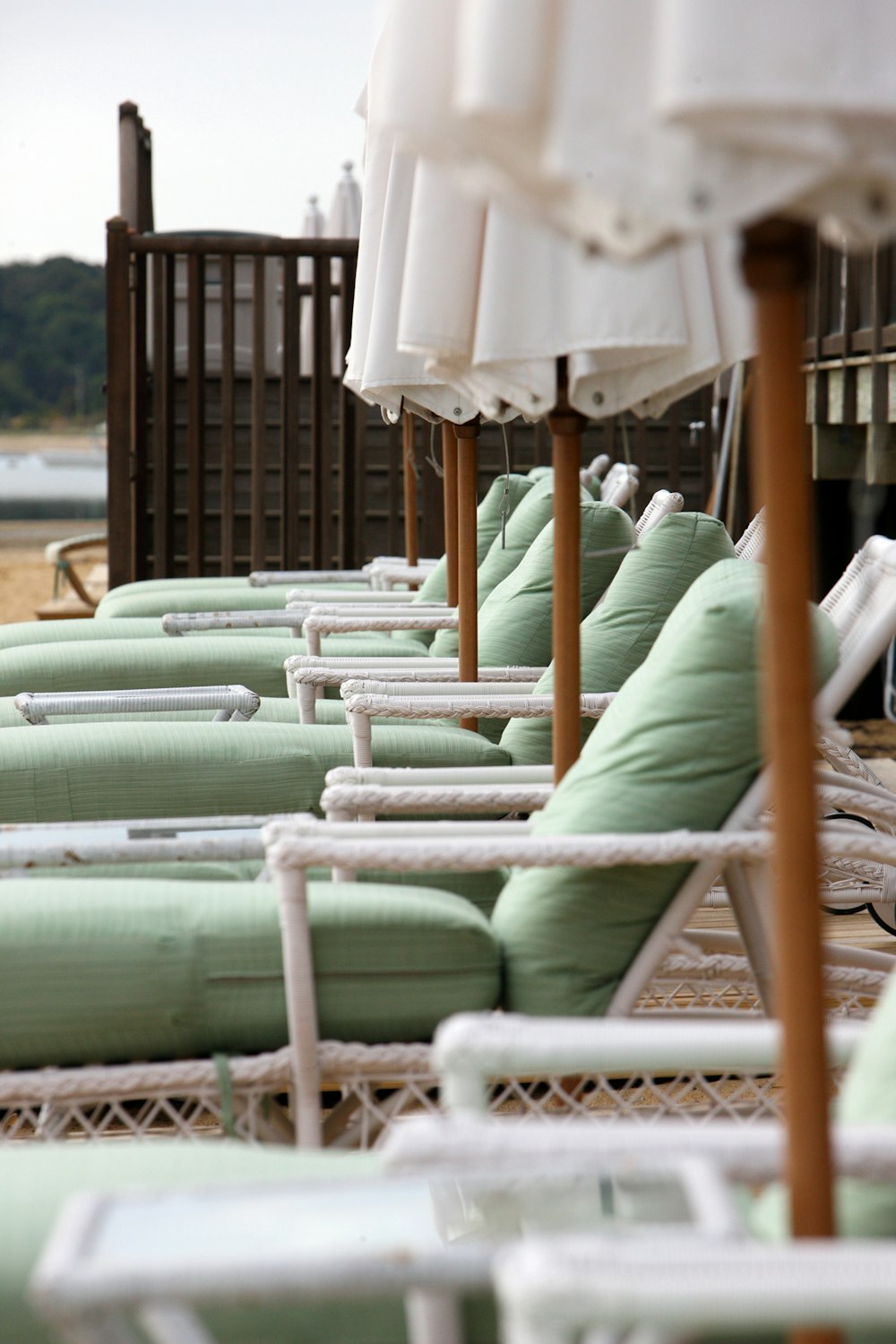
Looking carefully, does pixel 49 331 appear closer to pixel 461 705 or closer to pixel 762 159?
pixel 461 705

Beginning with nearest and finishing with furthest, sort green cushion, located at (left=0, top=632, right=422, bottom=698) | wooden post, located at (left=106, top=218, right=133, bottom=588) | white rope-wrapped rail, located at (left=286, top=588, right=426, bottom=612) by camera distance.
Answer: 1. green cushion, located at (left=0, top=632, right=422, bottom=698)
2. white rope-wrapped rail, located at (left=286, top=588, right=426, bottom=612)
3. wooden post, located at (left=106, top=218, right=133, bottom=588)

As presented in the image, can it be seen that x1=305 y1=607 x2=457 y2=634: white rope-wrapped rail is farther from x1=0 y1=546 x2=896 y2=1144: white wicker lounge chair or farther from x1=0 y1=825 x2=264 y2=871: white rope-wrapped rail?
x1=0 y1=546 x2=896 y2=1144: white wicker lounge chair

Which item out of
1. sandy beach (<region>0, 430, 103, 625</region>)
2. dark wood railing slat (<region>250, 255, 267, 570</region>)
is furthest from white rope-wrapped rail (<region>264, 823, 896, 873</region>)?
sandy beach (<region>0, 430, 103, 625</region>)

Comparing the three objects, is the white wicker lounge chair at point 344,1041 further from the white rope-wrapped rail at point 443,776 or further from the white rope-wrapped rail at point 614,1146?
the white rope-wrapped rail at point 614,1146

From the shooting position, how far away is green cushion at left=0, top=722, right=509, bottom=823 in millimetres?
2367

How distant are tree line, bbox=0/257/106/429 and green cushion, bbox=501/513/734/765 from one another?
23135 mm

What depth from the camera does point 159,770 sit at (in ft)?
7.89

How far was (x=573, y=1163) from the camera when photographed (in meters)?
0.90

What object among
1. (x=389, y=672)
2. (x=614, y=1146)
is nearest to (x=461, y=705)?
(x=389, y=672)

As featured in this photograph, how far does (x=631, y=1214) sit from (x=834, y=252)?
5.40m

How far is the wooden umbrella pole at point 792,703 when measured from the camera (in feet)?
2.75

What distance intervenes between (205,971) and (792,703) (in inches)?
37.1

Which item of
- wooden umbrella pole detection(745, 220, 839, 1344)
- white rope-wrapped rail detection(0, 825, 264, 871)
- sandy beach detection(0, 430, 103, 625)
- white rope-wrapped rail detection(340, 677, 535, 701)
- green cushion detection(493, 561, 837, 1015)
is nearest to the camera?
wooden umbrella pole detection(745, 220, 839, 1344)

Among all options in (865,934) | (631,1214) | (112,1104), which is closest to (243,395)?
(865,934)
